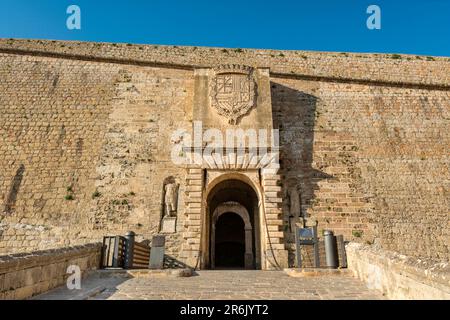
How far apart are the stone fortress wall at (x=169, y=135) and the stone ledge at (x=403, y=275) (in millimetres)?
5261

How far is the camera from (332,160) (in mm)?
11922

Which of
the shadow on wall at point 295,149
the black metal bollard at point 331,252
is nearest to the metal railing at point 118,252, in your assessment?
the black metal bollard at point 331,252

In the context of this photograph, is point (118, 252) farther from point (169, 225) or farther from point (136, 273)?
point (169, 225)

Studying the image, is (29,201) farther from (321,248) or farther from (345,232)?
(345,232)

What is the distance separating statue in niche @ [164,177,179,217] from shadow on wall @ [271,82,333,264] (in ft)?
12.9

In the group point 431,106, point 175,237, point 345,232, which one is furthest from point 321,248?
point 431,106

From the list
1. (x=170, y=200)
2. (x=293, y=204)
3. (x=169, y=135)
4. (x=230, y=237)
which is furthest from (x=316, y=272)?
(x=230, y=237)

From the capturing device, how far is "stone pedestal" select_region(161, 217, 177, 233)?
414 inches

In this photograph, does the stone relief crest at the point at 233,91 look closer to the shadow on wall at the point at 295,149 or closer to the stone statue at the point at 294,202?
the shadow on wall at the point at 295,149

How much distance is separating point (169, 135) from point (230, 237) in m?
10.6

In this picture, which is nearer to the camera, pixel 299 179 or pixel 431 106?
pixel 299 179

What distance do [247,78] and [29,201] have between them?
9262 mm

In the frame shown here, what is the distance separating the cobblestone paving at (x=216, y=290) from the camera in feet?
14.4

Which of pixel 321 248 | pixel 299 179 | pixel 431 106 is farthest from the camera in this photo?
pixel 431 106
